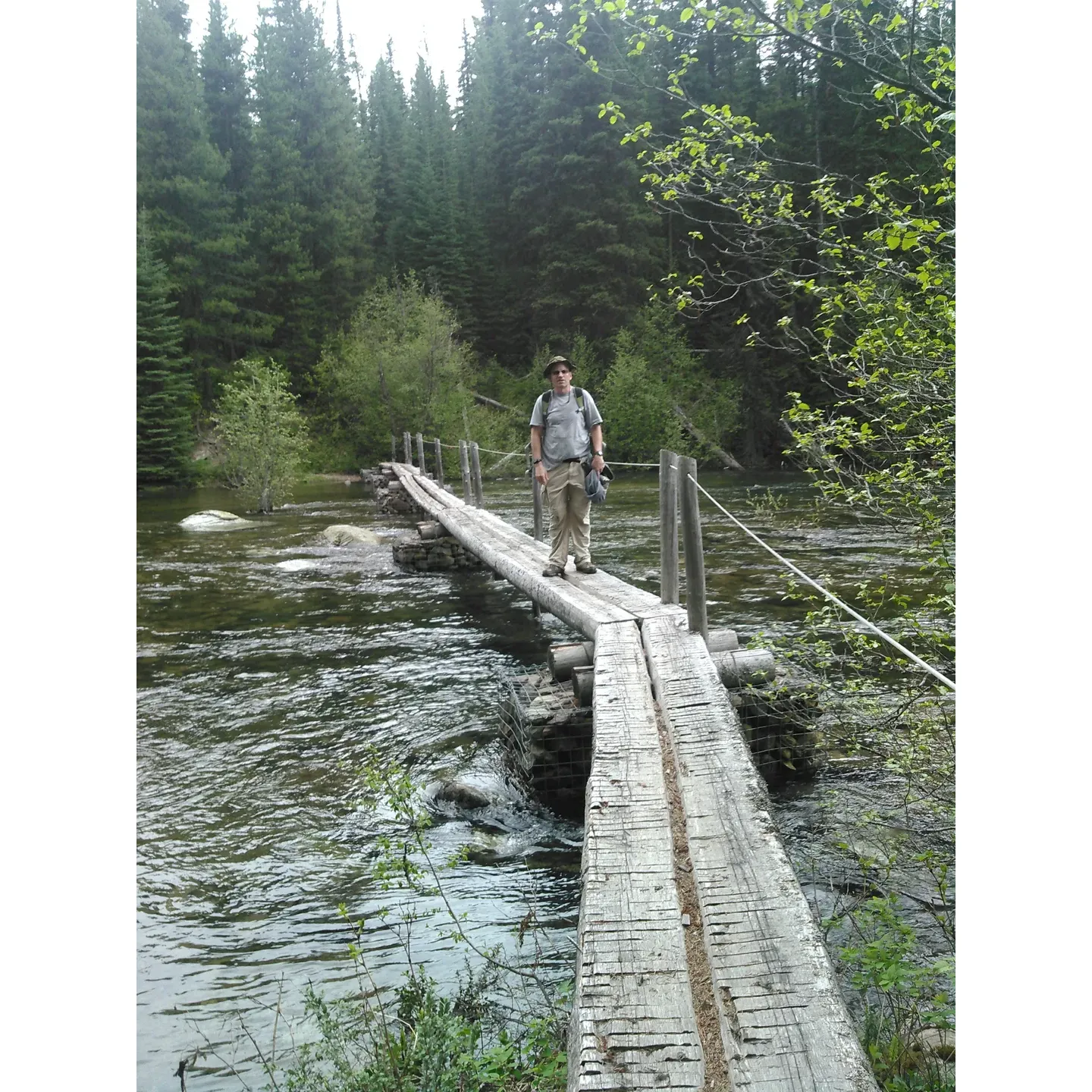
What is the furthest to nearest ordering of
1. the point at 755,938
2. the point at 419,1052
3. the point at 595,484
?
the point at 595,484
the point at 419,1052
the point at 755,938

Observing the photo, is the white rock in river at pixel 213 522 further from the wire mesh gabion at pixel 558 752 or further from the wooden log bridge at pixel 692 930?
the wooden log bridge at pixel 692 930

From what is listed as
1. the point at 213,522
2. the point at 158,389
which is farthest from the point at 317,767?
the point at 158,389

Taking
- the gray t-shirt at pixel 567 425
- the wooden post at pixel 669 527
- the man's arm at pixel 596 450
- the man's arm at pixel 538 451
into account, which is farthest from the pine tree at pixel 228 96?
the wooden post at pixel 669 527

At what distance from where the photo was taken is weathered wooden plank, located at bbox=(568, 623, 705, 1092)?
1.87 m

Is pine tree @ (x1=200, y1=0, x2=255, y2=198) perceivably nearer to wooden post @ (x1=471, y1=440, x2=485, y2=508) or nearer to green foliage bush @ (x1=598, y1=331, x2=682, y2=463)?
green foliage bush @ (x1=598, y1=331, x2=682, y2=463)

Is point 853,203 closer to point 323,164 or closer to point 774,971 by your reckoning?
point 774,971

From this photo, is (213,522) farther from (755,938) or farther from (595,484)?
(755,938)

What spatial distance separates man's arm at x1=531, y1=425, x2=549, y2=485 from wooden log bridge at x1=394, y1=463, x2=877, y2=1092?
3.15 metres

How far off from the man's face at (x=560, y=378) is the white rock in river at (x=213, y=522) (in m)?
13.4

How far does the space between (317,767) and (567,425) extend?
307 centimetres

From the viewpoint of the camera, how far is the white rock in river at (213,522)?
744 inches

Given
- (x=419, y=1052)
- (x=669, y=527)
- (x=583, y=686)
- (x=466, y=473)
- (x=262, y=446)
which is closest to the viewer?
(x=419, y=1052)

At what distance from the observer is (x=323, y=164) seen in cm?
4041

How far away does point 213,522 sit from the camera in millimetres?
19219
